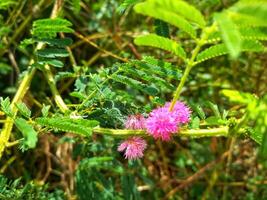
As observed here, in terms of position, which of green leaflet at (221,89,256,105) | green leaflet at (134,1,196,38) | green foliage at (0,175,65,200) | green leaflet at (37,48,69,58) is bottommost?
green foliage at (0,175,65,200)

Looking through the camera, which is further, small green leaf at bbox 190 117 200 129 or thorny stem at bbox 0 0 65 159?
thorny stem at bbox 0 0 65 159

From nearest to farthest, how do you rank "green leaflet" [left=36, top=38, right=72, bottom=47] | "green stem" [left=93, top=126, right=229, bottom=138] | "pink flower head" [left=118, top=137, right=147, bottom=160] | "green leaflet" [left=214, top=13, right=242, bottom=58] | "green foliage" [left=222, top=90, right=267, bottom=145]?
"green leaflet" [left=214, top=13, right=242, bottom=58]
"green foliage" [left=222, top=90, right=267, bottom=145]
"green stem" [left=93, top=126, right=229, bottom=138]
"pink flower head" [left=118, top=137, right=147, bottom=160]
"green leaflet" [left=36, top=38, right=72, bottom=47]

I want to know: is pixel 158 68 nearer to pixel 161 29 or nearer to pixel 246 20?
pixel 161 29

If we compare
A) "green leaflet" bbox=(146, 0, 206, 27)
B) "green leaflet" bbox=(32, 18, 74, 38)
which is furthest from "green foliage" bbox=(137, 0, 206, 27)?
"green leaflet" bbox=(32, 18, 74, 38)

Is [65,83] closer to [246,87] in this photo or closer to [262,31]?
[246,87]

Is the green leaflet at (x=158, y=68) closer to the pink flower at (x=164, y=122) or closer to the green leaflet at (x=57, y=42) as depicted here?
the pink flower at (x=164, y=122)

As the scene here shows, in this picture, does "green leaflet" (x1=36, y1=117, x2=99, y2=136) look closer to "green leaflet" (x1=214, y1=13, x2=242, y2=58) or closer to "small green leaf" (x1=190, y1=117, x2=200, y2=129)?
"small green leaf" (x1=190, y1=117, x2=200, y2=129)

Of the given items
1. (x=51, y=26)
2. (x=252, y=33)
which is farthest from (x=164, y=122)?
(x=51, y=26)
